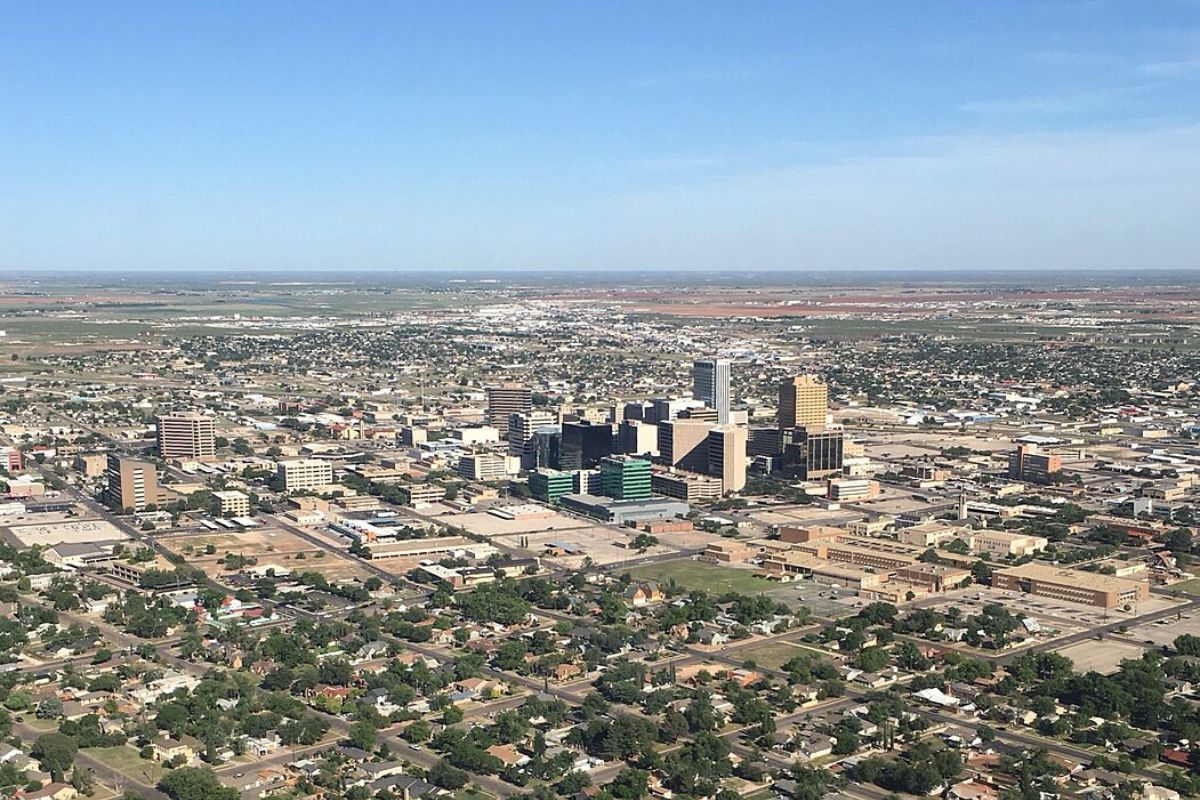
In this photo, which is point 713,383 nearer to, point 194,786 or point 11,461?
point 11,461

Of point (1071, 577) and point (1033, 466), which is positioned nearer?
point (1071, 577)

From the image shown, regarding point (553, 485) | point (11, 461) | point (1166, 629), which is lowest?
point (1166, 629)

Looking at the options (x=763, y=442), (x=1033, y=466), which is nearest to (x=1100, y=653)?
(x=1033, y=466)

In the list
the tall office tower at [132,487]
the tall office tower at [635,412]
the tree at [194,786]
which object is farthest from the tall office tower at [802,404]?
the tree at [194,786]

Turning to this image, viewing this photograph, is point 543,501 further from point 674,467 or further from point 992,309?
point 992,309

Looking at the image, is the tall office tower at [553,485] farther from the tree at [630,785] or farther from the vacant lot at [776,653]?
the tree at [630,785]

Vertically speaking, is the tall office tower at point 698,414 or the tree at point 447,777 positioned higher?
the tall office tower at point 698,414

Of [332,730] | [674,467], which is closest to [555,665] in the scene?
[332,730]
